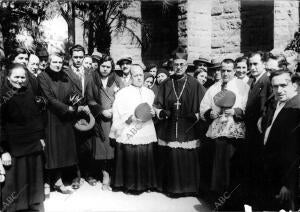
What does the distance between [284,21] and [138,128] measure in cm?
434

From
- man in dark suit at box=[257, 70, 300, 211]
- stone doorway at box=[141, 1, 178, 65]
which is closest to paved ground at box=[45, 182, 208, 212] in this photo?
man in dark suit at box=[257, 70, 300, 211]

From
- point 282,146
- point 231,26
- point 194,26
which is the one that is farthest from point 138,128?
point 231,26

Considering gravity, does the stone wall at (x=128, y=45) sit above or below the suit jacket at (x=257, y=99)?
above

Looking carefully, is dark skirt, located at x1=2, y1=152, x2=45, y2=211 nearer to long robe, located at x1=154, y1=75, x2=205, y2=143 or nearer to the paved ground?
the paved ground

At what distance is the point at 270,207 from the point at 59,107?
3.16m

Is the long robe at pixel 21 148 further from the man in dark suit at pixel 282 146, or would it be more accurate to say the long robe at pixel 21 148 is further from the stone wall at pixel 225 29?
the stone wall at pixel 225 29

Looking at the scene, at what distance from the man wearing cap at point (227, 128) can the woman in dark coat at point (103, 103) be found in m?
1.71

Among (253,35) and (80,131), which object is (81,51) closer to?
(80,131)

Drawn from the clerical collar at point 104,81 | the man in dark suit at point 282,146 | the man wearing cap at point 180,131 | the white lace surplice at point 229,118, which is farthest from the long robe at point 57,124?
the man in dark suit at point 282,146

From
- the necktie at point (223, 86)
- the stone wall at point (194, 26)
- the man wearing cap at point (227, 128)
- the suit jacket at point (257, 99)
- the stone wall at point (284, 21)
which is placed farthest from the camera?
the stone wall at point (194, 26)

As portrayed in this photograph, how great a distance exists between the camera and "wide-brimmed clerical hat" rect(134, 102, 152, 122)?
20.2ft

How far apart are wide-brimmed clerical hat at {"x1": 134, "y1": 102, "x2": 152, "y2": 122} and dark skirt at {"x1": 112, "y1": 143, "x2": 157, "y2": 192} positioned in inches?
17.0

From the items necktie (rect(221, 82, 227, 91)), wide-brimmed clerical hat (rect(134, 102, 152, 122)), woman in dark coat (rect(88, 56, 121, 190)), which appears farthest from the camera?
woman in dark coat (rect(88, 56, 121, 190))

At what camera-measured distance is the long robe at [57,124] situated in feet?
19.8
